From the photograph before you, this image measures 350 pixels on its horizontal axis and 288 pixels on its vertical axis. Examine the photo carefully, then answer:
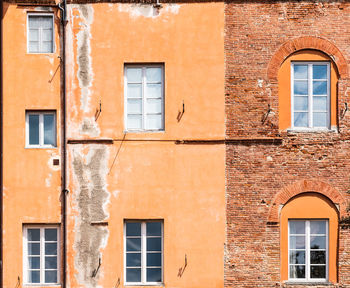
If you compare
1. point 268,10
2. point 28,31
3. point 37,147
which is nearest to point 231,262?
point 37,147

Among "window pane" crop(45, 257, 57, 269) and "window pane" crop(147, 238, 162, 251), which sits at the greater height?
"window pane" crop(147, 238, 162, 251)

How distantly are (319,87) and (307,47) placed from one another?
1.11m

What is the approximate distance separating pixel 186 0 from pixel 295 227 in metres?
6.69

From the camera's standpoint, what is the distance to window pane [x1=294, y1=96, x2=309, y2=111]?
40.6 feet

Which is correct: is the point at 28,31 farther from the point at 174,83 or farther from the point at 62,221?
the point at 62,221

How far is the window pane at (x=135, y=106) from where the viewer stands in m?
12.4

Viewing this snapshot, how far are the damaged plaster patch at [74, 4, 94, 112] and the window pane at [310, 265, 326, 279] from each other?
7268 millimetres

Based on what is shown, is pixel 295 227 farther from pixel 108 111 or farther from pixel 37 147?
pixel 37 147

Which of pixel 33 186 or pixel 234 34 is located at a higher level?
pixel 234 34

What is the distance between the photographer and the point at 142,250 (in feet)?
39.8

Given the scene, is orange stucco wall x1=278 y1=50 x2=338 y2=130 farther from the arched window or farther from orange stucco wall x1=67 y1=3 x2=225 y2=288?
the arched window

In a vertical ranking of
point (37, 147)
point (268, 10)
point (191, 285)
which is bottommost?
point (191, 285)

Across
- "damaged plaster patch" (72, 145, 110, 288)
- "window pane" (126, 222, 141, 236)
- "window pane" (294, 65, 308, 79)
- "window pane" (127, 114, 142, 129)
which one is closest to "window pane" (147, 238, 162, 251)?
"window pane" (126, 222, 141, 236)

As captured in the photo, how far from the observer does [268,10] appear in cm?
1241
